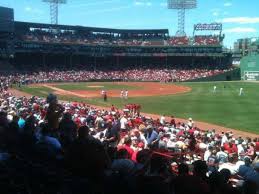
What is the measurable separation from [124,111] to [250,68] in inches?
2113

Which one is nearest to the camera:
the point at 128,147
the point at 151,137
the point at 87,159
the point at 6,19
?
the point at 87,159

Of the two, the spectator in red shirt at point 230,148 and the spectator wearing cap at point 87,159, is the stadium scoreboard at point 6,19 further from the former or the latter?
the spectator wearing cap at point 87,159

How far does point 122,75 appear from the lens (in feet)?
243

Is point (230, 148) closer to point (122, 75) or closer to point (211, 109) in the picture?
point (211, 109)

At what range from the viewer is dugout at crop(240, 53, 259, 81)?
72.4 m

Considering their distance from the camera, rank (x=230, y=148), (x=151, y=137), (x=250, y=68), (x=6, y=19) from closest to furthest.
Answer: (x=151, y=137)
(x=230, y=148)
(x=6, y=19)
(x=250, y=68)

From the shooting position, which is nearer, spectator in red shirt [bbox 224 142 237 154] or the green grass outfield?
spectator in red shirt [bbox 224 142 237 154]

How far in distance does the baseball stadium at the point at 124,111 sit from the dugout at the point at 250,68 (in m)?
0.20

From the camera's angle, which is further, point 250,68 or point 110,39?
point 110,39

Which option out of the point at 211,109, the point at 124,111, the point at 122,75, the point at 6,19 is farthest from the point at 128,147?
the point at 122,75

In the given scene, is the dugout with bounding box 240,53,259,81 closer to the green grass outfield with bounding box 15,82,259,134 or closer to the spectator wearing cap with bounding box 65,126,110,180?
the green grass outfield with bounding box 15,82,259,134

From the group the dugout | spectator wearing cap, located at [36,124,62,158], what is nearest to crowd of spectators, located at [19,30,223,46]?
the dugout

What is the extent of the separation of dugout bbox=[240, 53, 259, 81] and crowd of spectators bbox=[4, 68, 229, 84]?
12.8 feet

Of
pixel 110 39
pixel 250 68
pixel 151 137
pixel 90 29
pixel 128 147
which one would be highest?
pixel 90 29
